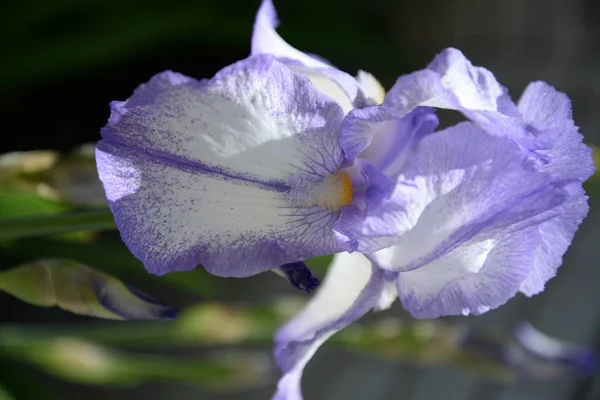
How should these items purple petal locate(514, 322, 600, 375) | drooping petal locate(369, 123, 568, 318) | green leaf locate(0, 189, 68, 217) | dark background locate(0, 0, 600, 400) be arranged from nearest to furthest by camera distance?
drooping petal locate(369, 123, 568, 318), green leaf locate(0, 189, 68, 217), purple petal locate(514, 322, 600, 375), dark background locate(0, 0, 600, 400)

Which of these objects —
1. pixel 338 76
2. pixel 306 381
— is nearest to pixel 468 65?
pixel 338 76

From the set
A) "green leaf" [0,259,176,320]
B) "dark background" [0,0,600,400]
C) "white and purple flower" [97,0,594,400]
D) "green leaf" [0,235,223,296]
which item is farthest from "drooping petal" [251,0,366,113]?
"dark background" [0,0,600,400]

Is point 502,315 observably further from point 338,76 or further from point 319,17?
point 338,76

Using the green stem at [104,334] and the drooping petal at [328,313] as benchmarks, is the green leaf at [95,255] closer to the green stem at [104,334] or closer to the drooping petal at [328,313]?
the green stem at [104,334]

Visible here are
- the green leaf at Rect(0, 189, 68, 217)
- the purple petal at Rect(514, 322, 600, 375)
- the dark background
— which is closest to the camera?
the green leaf at Rect(0, 189, 68, 217)

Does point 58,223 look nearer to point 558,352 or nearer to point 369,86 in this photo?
point 369,86

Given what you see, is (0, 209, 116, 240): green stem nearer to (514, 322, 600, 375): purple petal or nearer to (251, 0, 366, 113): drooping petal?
(251, 0, 366, 113): drooping petal

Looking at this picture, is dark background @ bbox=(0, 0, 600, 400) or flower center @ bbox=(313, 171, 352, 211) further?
dark background @ bbox=(0, 0, 600, 400)
